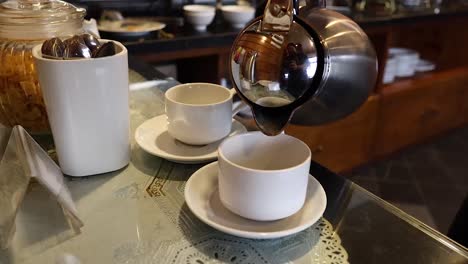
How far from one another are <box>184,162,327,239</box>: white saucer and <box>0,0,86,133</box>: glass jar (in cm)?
27

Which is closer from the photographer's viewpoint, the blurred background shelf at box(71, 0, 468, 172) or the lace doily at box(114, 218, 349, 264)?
the lace doily at box(114, 218, 349, 264)

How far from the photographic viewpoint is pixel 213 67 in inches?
64.2

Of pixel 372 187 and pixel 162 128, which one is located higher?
pixel 162 128

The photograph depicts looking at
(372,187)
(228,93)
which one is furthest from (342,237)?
(372,187)

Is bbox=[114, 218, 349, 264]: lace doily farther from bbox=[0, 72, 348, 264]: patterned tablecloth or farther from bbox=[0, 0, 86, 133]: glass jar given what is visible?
bbox=[0, 0, 86, 133]: glass jar

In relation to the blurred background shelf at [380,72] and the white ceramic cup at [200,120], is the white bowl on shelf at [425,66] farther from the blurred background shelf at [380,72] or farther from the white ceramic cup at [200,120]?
the white ceramic cup at [200,120]

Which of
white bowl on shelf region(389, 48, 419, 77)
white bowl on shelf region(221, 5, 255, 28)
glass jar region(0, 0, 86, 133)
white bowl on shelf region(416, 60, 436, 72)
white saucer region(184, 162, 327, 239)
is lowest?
white bowl on shelf region(416, 60, 436, 72)

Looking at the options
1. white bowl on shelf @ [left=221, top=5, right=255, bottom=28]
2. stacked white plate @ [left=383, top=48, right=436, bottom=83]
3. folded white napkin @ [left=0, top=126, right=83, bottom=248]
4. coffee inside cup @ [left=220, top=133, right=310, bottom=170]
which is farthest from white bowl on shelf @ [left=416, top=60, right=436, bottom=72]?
folded white napkin @ [left=0, top=126, right=83, bottom=248]

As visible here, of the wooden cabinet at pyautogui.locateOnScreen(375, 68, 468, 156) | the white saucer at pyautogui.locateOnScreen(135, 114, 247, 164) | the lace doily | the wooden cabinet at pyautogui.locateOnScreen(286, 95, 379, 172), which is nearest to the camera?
the lace doily

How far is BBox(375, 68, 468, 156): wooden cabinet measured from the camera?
2137mm

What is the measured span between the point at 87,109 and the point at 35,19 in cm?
18

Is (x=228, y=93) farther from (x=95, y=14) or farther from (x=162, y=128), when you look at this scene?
(x=95, y=14)

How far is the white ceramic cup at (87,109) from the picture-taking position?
522 millimetres

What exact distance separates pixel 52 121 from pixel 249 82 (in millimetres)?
253
